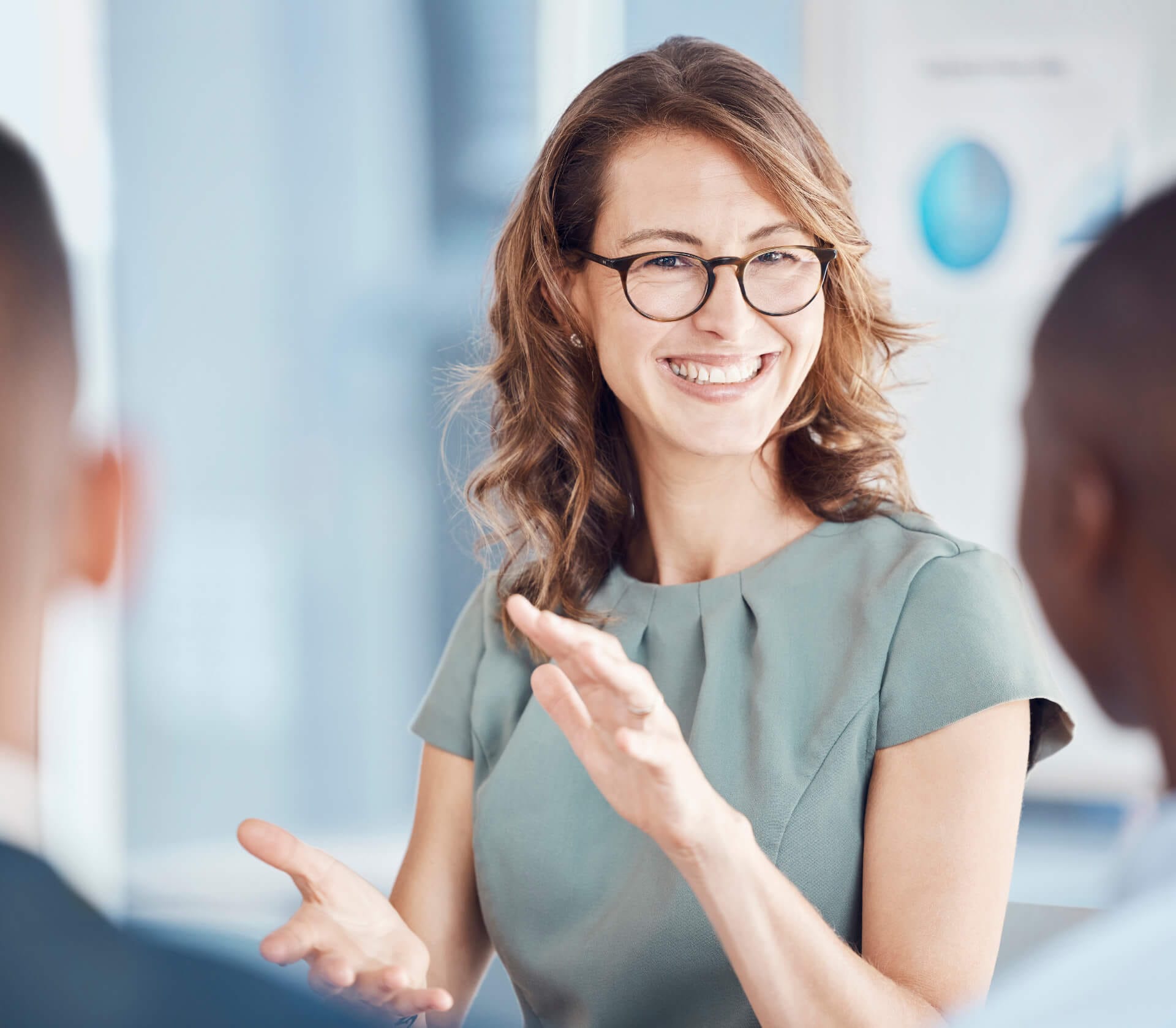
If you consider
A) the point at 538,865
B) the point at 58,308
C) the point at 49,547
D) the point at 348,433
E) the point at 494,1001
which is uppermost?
the point at 58,308

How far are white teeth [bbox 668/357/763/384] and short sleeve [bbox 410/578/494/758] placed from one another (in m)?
0.44

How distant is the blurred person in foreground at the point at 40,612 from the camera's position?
61cm

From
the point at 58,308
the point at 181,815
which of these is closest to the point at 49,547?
the point at 58,308

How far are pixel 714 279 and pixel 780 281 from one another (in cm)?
8

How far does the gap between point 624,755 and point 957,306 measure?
233cm

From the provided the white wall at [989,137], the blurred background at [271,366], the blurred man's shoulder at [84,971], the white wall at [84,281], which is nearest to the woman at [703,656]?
the blurred man's shoulder at [84,971]

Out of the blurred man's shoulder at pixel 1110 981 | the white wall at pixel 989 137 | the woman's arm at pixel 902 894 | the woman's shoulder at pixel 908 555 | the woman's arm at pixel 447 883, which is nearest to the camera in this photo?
the blurred man's shoulder at pixel 1110 981

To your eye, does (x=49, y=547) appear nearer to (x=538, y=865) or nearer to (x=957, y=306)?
(x=538, y=865)

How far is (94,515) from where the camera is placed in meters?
0.65

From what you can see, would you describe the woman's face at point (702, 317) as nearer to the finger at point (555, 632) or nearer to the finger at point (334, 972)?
the finger at point (555, 632)

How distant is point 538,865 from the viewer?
140cm

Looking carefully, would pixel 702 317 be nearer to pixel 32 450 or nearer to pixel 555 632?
pixel 555 632

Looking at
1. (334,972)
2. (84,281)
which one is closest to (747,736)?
(334,972)

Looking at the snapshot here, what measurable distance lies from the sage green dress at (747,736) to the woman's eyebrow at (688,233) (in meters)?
0.37
